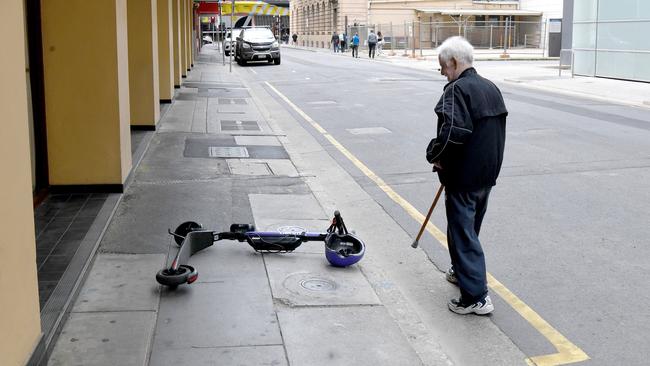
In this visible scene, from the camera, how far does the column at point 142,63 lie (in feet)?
38.6

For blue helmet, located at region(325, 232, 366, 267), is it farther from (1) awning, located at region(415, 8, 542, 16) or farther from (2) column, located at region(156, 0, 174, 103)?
(1) awning, located at region(415, 8, 542, 16)

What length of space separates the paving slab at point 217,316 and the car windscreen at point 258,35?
102 feet

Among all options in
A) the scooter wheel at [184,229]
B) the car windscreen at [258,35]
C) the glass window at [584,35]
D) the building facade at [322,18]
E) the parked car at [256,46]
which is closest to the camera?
the scooter wheel at [184,229]

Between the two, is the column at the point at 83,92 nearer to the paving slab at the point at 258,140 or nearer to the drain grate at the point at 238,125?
the paving slab at the point at 258,140

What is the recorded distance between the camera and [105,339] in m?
4.28

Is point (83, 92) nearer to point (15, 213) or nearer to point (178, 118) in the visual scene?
point (15, 213)

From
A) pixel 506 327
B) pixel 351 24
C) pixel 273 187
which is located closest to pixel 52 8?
pixel 273 187

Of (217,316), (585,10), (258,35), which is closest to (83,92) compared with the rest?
(217,316)

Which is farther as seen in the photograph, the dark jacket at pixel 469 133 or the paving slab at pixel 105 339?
the dark jacket at pixel 469 133

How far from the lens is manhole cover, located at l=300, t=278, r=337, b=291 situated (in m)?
5.28

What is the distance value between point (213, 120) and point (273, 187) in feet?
21.5

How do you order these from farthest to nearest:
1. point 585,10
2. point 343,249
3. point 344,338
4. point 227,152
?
point 585,10 → point 227,152 → point 343,249 → point 344,338

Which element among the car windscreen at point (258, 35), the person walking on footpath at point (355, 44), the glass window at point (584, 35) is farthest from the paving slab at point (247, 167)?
the person walking on footpath at point (355, 44)

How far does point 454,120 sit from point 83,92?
4340 millimetres
